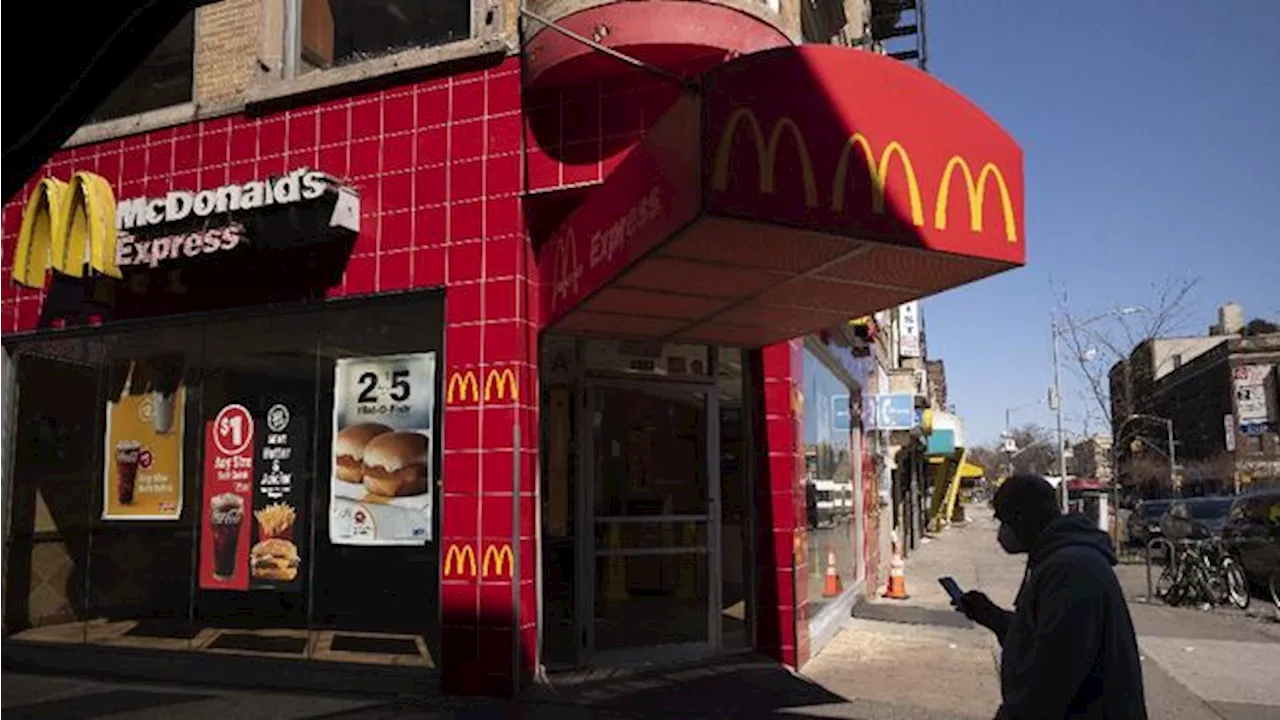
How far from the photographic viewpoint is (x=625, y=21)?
296 inches

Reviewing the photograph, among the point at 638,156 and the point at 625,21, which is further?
the point at 625,21

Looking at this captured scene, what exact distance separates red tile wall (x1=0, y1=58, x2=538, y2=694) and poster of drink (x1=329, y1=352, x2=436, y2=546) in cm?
39

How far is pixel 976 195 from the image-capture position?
5719 millimetres

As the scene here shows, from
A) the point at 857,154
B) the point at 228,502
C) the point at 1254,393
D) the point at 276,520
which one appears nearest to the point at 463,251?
the point at 276,520

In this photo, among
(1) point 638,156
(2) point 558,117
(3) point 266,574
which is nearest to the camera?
(1) point 638,156

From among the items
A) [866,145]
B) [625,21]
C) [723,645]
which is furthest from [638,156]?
[723,645]

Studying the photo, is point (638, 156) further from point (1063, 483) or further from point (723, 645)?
point (1063, 483)

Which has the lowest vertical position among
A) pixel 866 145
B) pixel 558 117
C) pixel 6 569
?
pixel 6 569

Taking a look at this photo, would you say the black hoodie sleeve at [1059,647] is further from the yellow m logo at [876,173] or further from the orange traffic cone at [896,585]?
the orange traffic cone at [896,585]

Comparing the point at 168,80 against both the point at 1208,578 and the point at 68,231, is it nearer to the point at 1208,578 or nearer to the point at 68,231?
the point at 68,231

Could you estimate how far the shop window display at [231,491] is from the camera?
8.49 metres

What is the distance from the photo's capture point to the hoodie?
2.93m

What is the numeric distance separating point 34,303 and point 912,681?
9178mm

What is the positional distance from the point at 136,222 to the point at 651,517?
518cm
